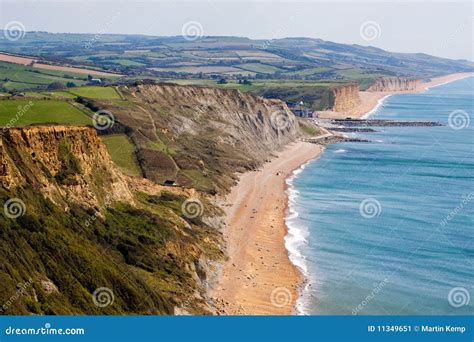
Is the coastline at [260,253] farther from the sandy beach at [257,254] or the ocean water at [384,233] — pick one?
the ocean water at [384,233]

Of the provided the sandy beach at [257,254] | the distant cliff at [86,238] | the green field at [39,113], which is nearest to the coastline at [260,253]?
the sandy beach at [257,254]

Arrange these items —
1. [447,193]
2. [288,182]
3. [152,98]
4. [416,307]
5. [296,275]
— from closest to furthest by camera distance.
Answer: [416,307] → [296,275] → [447,193] → [288,182] → [152,98]

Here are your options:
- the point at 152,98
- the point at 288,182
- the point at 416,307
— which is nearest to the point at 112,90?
the point at 152,98

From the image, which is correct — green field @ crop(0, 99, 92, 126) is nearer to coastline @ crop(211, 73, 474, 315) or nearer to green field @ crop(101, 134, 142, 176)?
green field @ crop(101, 134, 142, 176)

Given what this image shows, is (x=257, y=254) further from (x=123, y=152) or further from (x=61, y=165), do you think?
(x=123, y=152)

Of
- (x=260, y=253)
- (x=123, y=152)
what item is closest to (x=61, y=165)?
(x=260, y=253)

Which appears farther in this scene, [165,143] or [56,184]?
[165,143]

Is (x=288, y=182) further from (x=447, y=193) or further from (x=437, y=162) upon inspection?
(x=437, y=162)
